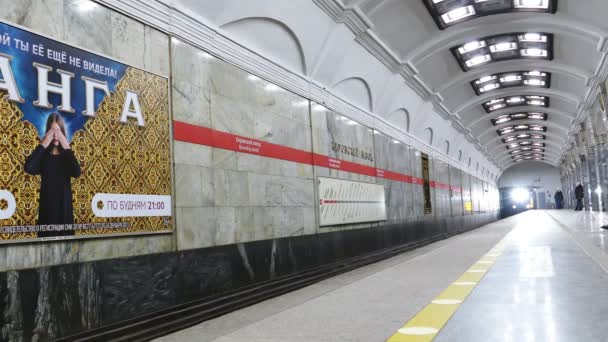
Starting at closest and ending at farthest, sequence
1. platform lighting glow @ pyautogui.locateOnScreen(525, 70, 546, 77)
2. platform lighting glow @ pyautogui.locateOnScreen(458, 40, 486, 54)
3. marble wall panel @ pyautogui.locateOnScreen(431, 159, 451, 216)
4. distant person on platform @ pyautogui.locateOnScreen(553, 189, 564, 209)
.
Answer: platform lighting glow @ pyautogui.locateOnScreen(458, 40, 486, 54)
platform lighting glow @ pyautogui.locateOnScreen(525, 70, 546, 77)
marble wall panel @ pyautogui.locateOnScreen(431, 159, 451, 216)
distant person on platform @ pyautogui.locateOnScreen(553, 189, 564, 209)

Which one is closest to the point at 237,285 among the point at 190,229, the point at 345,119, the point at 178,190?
the point at 190,229

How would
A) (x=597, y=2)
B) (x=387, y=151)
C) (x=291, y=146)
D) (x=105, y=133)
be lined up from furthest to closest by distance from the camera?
(x=387, y=151)
(x=597, y=2)
(x=291, y=146)
(x=105, y=133)

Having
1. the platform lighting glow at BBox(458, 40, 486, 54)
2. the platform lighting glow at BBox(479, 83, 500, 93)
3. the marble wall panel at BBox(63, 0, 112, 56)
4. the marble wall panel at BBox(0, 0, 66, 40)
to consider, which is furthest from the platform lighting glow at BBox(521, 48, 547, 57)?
the marble wall panel at BBox(0, 0, 66, 40)

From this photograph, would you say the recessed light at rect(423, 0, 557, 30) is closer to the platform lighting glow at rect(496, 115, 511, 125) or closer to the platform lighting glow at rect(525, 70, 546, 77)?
the platform lighting glow at rect(525, 70, 546, 77)

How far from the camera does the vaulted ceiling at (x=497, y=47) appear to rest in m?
11.5

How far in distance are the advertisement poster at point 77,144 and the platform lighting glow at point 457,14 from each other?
844cm

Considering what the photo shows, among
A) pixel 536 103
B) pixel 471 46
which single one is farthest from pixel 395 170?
pixel 536 103

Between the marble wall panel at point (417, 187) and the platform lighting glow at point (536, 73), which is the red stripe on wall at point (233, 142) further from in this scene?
the platform lighting glow at point (536, 73)

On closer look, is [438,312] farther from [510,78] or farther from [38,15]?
[510,78]

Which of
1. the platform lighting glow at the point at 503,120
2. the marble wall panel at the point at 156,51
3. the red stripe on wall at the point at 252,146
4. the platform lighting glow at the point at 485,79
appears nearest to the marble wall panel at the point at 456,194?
the platform lighting glow at the point at 503,120

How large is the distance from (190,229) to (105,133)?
1.66 m

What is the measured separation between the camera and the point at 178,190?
19.4ft

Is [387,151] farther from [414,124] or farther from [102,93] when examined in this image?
[102,93]

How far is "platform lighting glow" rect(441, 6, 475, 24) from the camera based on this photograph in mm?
11930
